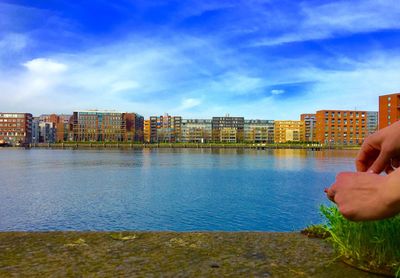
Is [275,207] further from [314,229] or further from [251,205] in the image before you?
[314,229]

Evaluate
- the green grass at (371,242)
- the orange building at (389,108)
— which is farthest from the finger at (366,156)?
the orange building at (389,108)

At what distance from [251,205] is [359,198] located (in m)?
31.8

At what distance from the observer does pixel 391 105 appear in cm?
15050

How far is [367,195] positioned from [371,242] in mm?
5593

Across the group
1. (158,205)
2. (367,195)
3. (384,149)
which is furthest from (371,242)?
(158,205)

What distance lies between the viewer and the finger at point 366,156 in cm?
287

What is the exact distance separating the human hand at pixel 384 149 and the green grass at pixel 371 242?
381 centimetres

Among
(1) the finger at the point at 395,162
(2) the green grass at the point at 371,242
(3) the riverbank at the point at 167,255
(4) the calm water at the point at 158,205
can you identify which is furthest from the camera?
(4) the calm water at the point at 158,205

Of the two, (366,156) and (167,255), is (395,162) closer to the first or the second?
(366,156)

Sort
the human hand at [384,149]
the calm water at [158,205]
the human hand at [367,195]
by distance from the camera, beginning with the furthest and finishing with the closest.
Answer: the calm water at [158,205] → the human hand at [384,149] → the human hand at [367,195]

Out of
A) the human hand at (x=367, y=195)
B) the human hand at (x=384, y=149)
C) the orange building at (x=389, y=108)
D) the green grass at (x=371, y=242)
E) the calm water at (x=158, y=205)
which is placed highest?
the orange building at (x=389, y=108)

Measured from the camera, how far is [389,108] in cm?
15112

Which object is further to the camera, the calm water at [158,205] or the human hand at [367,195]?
the calm water at [158,205]

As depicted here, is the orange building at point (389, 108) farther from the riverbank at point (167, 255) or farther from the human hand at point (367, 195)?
the human hand at point (367, 195)
